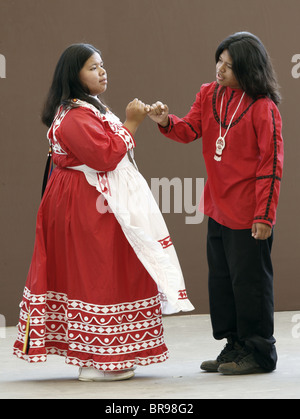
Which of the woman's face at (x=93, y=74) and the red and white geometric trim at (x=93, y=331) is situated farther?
the woman's face at (x=93, y=74)

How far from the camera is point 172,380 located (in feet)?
10.4

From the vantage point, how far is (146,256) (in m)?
3.15

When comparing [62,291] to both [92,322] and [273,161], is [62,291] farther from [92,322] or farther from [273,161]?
[273,161]

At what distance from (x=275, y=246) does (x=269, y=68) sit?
201 cm

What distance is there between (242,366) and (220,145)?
91cm

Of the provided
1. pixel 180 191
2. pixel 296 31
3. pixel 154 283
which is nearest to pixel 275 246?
pixel 180 191

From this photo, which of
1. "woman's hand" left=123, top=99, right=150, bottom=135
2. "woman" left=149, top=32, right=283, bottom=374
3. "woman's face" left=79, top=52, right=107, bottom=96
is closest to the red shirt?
"woman" left=149, top=32, right=283, bottom=374

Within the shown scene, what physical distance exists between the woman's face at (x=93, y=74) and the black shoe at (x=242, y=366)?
1.25 meters

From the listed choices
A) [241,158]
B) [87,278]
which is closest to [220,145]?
[241,158]

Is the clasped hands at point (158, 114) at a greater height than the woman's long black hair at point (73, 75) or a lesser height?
lesser

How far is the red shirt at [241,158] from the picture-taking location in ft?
10.4

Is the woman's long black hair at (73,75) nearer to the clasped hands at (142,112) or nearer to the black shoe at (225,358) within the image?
the clasped hands at (142,112)

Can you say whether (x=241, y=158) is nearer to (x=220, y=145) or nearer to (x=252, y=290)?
(x=220, y=145)

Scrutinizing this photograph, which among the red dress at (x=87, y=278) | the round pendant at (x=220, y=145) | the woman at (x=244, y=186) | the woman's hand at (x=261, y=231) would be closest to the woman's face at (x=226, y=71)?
the woman at (x=244, y=186)
